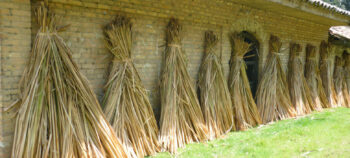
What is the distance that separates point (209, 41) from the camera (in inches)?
213

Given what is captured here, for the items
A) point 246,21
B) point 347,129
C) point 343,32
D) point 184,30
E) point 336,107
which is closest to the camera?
point 184,30

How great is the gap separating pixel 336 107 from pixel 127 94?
7.19 m

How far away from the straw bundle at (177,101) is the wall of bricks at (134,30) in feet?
0.63

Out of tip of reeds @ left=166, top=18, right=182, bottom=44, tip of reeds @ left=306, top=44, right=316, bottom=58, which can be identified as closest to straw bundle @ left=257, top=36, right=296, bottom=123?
tip of reeds @ left=306, top=44, right=316, bottom=58

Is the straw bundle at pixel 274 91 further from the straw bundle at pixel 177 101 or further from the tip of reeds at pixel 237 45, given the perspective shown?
the straw bundle at pixel 177 101

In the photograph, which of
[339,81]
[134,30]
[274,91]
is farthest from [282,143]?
[339,81]

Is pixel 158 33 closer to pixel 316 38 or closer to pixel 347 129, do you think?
pixel 347 129

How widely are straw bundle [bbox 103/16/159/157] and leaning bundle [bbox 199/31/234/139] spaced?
134 centimetres

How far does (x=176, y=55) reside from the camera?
4715 mm

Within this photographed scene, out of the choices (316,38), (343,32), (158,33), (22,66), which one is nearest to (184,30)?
(158,33)

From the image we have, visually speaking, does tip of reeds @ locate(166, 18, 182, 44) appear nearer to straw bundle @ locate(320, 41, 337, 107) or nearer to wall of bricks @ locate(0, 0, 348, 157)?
wall of bricks @ locate(0, 0, 348, 157)

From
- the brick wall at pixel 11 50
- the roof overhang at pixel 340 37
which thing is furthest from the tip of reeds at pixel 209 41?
the roof overhang at pixel 340 37

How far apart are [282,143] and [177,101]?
1.85 metres

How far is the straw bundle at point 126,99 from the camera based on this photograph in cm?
380
